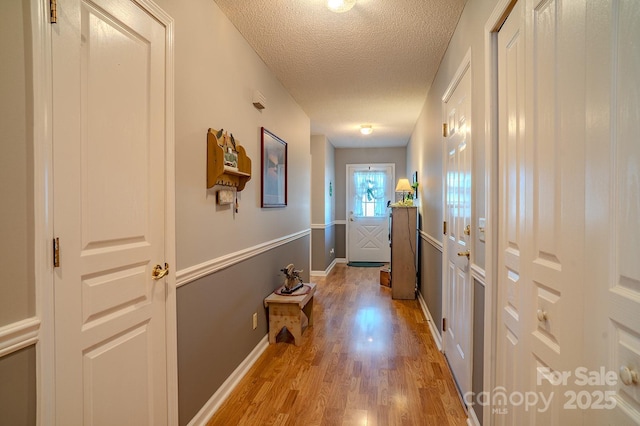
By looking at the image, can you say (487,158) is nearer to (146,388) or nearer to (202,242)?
(202,242)

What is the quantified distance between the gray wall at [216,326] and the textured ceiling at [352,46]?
1716mm

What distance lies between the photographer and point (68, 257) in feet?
3.47

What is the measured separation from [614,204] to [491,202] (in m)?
0.83

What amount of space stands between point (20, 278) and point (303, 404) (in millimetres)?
1699

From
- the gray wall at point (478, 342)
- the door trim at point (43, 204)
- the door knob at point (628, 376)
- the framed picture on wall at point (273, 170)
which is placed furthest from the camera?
the framed picture on wall at point (273, 170)

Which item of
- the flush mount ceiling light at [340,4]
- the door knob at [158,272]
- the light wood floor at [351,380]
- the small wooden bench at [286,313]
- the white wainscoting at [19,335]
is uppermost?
the flush mount ceiling light at [340,4]

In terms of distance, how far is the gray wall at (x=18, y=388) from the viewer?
88cm

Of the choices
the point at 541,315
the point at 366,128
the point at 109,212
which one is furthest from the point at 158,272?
the point at 366,128

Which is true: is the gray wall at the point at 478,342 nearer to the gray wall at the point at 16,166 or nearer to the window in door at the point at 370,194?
the gray wall at the point at 16,166

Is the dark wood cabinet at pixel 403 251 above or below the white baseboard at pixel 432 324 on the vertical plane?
above

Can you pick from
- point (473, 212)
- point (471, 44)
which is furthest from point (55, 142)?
point (471, 44)

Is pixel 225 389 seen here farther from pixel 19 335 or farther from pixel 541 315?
pixel 541 315

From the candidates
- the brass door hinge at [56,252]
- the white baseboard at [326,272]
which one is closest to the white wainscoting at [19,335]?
the brass door hinge at [56,252]

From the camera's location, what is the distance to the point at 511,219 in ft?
4.27
